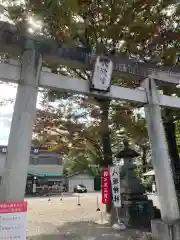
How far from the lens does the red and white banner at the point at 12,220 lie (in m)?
4.45

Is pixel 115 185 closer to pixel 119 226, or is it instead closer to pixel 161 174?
pixel 119 226

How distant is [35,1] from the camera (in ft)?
19.6

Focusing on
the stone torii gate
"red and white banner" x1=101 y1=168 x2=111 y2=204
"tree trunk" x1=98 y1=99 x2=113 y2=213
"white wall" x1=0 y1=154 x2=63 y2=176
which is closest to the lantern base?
"red and white banner" x1=101 y1=168 x2=111 y2=204

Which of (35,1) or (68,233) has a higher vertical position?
(35,1)

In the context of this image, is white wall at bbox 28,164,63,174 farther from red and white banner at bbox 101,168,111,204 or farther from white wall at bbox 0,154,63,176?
red and white banner at bbox 101,168,111,204

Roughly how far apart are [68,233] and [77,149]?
572cm

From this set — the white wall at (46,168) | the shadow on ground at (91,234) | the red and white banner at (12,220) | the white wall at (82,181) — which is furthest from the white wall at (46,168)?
the red and white banner at (12,220)

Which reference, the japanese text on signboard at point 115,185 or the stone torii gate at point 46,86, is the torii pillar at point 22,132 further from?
the japanese text on signboard at point 115,185

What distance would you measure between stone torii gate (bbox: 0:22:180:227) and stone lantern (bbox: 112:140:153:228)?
3.06 metres

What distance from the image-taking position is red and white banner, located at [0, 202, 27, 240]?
14.6ft

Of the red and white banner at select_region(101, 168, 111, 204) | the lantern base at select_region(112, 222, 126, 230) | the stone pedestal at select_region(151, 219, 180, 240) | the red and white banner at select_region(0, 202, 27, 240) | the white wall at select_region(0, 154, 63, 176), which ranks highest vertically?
the white wall at select_region(0, 154, 63, 176)

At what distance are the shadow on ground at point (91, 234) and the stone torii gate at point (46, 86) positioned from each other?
1.71m

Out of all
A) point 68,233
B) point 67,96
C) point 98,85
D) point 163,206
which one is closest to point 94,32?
point 98,85

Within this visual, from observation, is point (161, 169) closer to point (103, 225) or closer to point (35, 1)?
point (103, 225)
